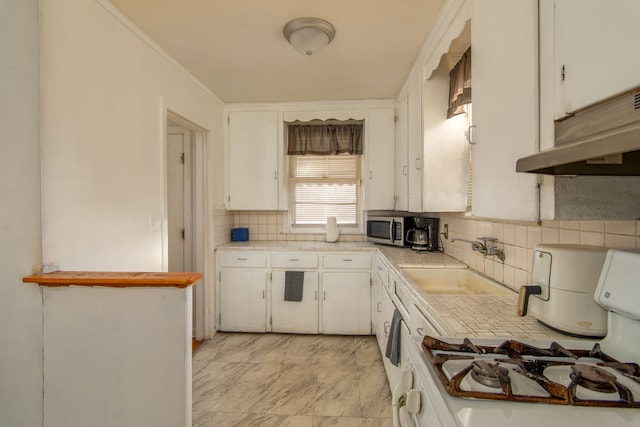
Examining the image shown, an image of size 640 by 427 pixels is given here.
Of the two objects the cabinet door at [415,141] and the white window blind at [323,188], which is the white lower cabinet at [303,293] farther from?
the cabinet door at [415,141]

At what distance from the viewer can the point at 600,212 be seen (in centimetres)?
85

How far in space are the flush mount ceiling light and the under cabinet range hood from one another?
1.50 m

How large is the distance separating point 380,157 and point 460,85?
55.3 inches

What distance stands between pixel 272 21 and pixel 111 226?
1.55 m

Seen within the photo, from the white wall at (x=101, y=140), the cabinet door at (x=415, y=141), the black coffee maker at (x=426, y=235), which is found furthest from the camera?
the black coffee maker at (x=426, y=235)

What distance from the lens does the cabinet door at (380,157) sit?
318 centimetres

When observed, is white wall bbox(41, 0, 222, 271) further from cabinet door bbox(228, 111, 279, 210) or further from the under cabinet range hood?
the under cabinet range hood

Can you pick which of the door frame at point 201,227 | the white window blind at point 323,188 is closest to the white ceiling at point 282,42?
the door frame at point 201,227

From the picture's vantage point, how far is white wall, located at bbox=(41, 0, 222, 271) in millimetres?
1330

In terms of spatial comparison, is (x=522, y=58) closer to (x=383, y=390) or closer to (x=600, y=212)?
(x=600, y=212)

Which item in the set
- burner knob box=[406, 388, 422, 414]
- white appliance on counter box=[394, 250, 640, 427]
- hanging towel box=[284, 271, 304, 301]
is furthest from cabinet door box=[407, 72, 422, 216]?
burner knob box=[406, 388, 422, 414]

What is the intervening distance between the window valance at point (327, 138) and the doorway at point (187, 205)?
1034 millimetres

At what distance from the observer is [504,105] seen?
1.06 meters

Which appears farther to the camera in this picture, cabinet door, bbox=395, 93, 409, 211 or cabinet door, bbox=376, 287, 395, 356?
cabinet door, bbox=395, 93, 409, 211
